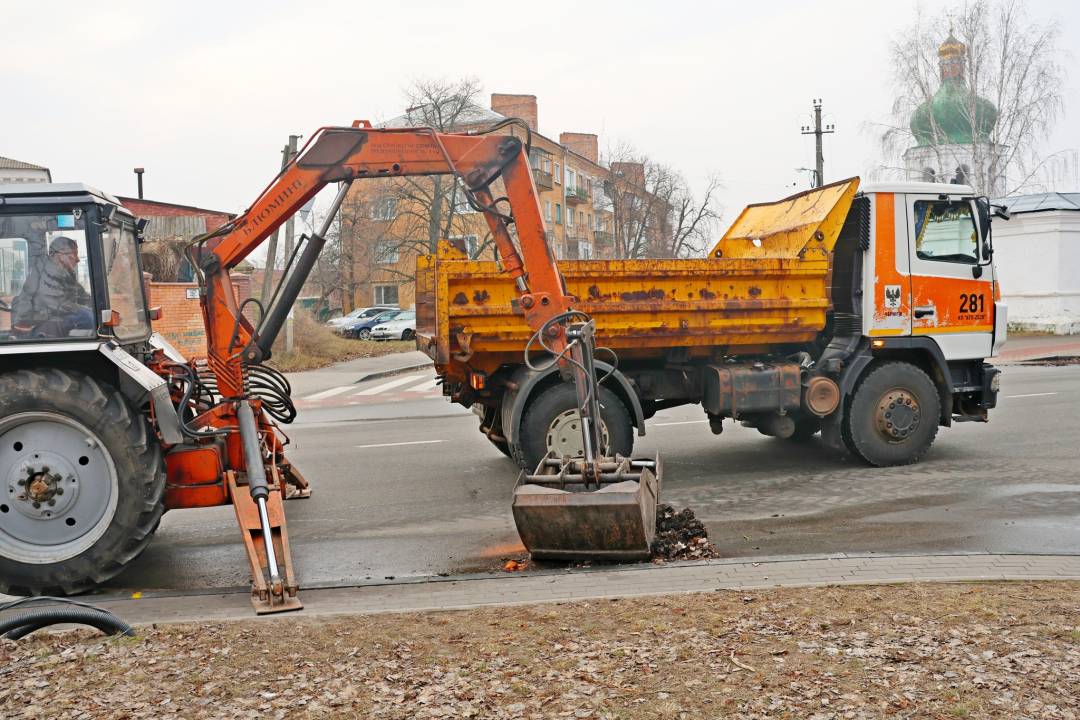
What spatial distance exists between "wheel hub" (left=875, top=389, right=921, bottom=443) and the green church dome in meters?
32.5

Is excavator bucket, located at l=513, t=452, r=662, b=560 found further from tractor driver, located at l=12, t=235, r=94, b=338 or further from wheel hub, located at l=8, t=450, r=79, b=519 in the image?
tractor driver, located at l=12, t=235, r=94, b=338

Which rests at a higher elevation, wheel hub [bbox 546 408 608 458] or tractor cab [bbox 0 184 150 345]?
tractor cab [bbox 0 184 150 345]

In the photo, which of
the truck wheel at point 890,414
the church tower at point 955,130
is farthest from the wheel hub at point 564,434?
the church tower at point 955,130

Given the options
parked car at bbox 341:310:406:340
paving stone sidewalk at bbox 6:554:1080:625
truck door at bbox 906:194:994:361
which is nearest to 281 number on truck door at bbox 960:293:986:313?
truck door at bbox 906:194:994:361

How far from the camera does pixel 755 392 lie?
32.3 ft

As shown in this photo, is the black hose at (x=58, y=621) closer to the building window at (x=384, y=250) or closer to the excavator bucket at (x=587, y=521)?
the excavator bucket at (x=587, y=521)

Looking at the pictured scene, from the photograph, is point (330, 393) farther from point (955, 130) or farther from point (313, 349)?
point (955, 130)

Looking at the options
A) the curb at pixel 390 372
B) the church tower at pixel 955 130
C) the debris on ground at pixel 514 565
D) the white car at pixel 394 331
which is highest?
the church tower at pixel 955 130

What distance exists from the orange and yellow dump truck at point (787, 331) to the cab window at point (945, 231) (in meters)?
0.02

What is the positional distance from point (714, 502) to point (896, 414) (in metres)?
2.44

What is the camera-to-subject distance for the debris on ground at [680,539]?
6.91 metres

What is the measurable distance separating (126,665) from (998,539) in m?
5.94

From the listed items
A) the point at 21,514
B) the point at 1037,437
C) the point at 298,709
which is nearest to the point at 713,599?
the point at 298,709

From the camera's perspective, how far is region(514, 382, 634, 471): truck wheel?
908 cm
